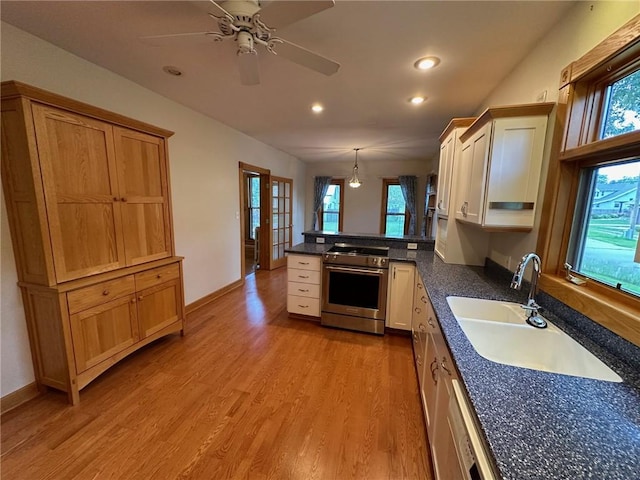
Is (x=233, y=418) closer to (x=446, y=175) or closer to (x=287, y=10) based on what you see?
(x=287, y=10)

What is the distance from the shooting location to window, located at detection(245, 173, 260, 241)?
657 cm

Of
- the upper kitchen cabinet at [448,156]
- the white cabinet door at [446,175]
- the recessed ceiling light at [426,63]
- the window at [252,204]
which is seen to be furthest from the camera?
the window at [252,204]

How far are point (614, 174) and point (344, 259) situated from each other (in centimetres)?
210

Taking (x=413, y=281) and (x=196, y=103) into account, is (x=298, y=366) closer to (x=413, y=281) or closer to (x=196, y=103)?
(x=413, y=281)

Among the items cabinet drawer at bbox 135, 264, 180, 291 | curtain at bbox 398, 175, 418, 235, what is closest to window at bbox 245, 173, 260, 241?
curtain at bbox 398, 175, 418, 235

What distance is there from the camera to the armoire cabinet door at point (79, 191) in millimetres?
1719

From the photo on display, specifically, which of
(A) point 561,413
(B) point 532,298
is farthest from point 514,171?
(A) point 561,413

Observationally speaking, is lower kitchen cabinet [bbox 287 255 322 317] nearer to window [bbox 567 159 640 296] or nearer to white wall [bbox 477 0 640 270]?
white wall [bbox 477 0 640 270]

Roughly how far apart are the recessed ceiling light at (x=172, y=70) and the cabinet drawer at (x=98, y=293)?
5.90 ft

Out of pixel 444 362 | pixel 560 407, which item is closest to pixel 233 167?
pixel 444 362

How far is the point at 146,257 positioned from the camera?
7.96ft

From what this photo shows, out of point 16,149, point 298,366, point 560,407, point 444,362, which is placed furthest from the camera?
point 298,366

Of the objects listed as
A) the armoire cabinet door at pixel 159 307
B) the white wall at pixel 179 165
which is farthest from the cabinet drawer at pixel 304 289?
the white wall at pixel 179 165

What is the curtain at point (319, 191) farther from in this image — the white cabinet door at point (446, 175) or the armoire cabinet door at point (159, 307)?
the armoire cabinet door at point (159, 307)
